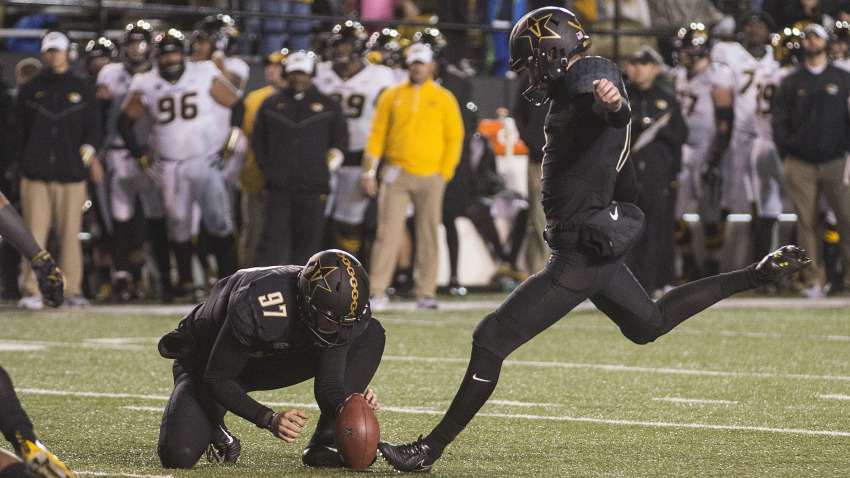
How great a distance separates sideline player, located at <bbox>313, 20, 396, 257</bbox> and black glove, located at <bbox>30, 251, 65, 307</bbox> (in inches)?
307

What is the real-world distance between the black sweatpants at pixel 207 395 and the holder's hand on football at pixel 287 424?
320mm

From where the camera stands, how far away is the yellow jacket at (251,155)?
39.3 feet

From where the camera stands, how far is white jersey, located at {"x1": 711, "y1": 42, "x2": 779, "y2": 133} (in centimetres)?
1321

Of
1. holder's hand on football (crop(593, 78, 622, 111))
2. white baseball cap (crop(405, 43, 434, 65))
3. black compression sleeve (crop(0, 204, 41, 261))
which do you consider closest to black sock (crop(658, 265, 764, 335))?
holder's hand on football (crop(593, 78, 622, 111))

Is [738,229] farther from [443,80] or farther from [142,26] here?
[142,26]

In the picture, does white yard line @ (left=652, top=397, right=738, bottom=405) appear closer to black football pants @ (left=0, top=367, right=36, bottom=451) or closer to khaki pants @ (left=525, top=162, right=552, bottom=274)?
black football pants @ (left=0, top=367, right=36, bottom=451)

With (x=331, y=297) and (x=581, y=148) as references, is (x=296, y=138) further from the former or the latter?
(x=331, y=297)

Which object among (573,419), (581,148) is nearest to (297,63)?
(573,419)

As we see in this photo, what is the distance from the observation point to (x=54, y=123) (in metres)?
11.4

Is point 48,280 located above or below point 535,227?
above

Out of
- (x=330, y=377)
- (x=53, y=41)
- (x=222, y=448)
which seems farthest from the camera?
(x=53, y=41)

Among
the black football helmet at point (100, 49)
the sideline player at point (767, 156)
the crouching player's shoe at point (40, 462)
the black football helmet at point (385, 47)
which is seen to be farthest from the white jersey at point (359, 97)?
the crouching player's shoe at point (40, 462)

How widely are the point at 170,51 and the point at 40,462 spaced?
333 inches

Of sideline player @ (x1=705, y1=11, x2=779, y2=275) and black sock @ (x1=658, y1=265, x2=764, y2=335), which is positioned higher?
black sock @ (x1=658, y1=265, x2=764, y2=335)
